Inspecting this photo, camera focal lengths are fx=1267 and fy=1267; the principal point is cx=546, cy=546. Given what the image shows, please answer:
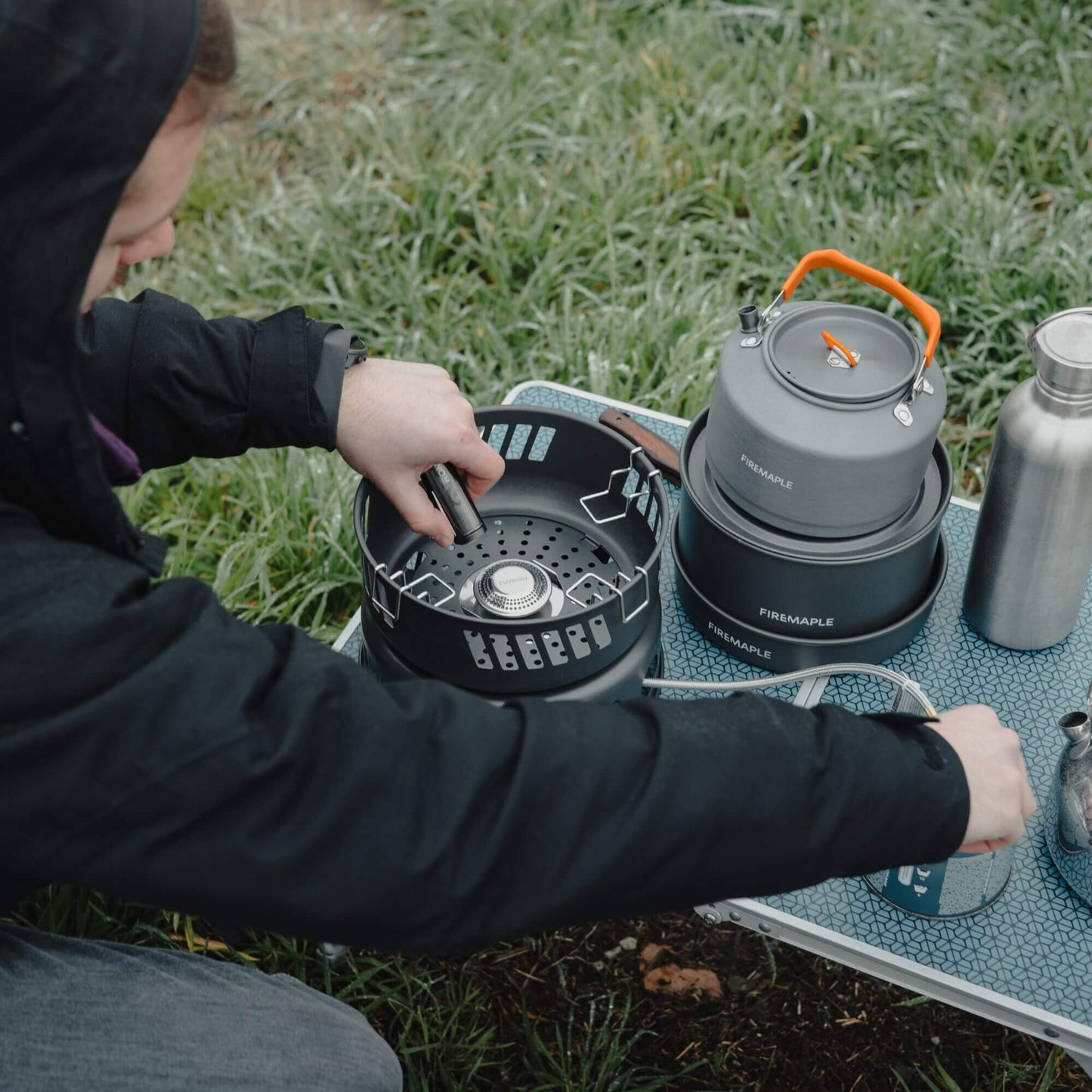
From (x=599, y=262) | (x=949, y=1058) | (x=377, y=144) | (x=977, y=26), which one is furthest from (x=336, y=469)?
(x=977, y=26)

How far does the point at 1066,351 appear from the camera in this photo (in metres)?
1.39

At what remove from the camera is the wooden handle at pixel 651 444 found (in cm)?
178

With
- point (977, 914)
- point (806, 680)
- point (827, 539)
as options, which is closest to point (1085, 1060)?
point (977, 914)

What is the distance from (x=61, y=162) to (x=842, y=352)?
858 millimetres

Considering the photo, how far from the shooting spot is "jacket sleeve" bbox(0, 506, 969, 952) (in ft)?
3.39

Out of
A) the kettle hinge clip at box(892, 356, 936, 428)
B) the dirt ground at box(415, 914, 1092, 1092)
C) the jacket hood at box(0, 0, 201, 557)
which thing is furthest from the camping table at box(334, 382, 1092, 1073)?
the jacket hood at box(0, 0, 201, 557)

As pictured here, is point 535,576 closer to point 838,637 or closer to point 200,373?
point 838,637

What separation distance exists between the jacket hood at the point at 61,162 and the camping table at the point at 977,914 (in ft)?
2.42

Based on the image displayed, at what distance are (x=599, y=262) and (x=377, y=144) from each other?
2.33ft

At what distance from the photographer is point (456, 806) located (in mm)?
1077

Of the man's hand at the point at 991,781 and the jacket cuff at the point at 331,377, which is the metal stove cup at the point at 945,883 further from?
the jacket cuff at the point at 331,377

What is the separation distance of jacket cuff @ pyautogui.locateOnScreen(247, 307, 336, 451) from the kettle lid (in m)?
0.56

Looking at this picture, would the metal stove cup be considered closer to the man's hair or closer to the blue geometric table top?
the blue geometric table top

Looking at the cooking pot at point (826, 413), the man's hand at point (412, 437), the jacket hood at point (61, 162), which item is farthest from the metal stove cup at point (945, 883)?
the jacket hood at point (61, 162)
